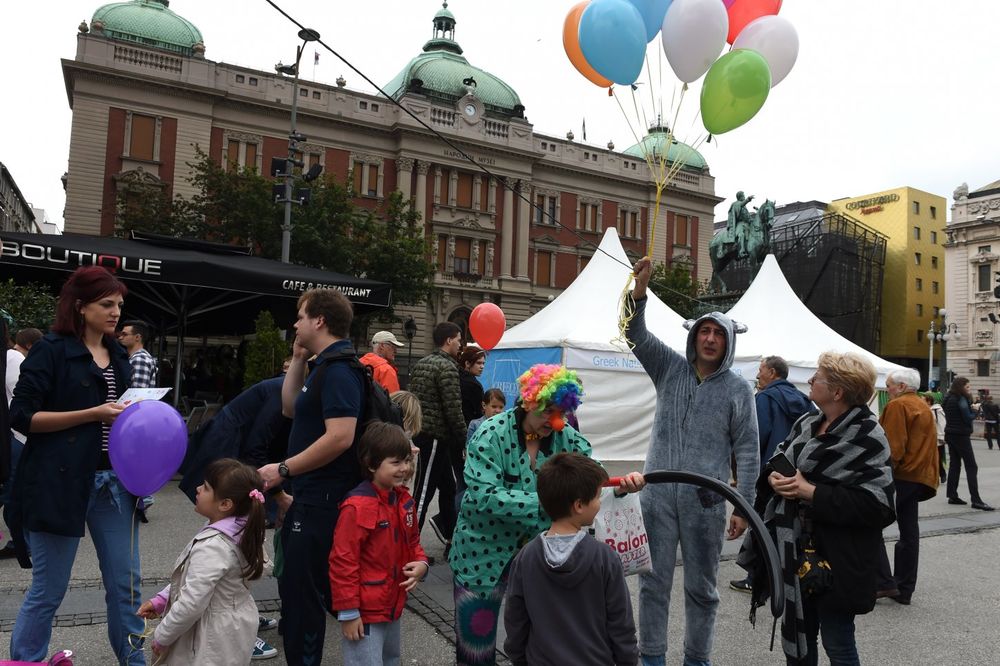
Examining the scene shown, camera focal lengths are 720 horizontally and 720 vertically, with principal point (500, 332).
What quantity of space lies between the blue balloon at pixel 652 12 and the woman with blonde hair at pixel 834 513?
399 centimetres

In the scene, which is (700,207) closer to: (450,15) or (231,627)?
(450,15)

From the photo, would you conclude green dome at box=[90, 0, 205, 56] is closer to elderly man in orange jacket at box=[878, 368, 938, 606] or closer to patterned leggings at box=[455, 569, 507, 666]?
elderly man in orange jacket at box=[878, 368, 938, 606]

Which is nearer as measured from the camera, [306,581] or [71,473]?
[306,581]

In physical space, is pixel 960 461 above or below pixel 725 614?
above

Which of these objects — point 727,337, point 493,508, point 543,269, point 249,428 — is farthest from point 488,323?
point 543,269

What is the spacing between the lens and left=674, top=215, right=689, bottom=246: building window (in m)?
46.2

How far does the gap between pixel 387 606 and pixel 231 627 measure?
0.57m

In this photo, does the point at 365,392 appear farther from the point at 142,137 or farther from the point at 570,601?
the point at 142,137

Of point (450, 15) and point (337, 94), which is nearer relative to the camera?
point (337, 94)

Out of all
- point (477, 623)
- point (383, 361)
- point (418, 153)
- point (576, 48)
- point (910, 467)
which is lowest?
point (477, 623)

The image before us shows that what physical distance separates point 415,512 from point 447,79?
41738 mm

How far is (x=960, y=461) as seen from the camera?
9.88m

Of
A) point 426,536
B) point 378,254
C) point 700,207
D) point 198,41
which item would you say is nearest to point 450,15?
point 198,41

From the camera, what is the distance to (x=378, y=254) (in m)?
28.0
